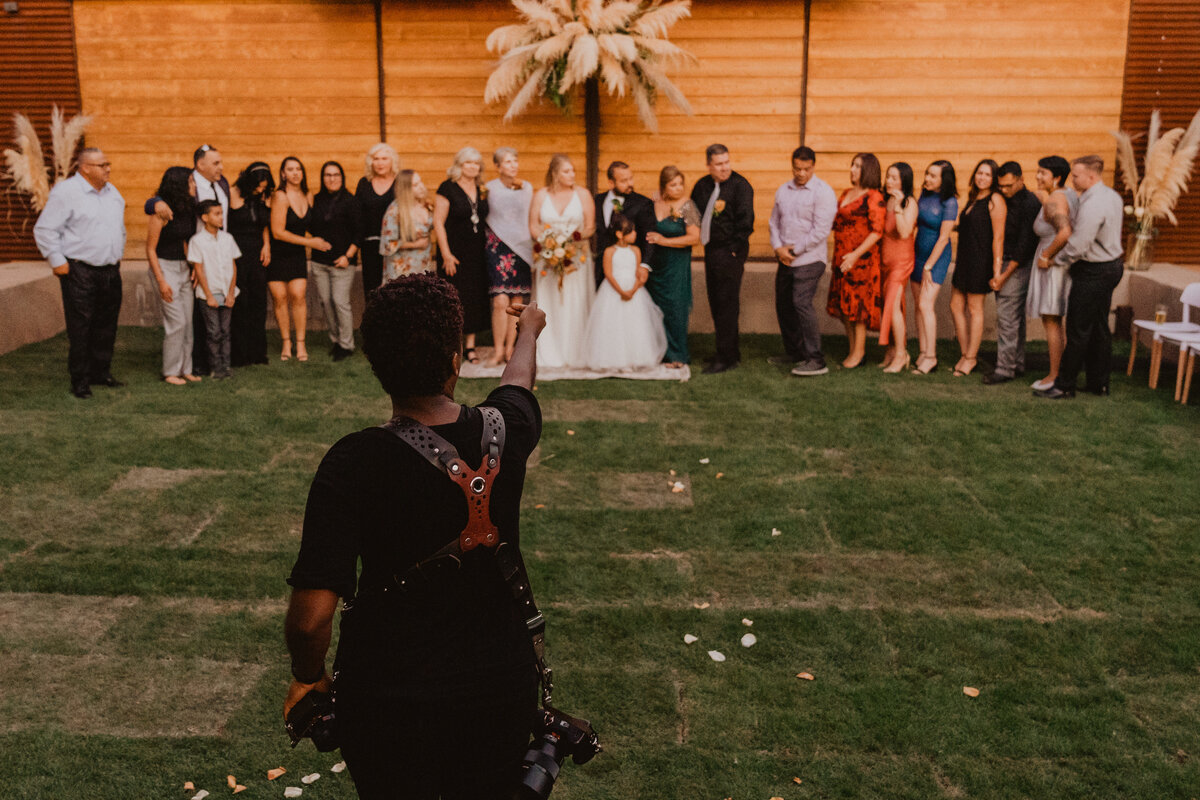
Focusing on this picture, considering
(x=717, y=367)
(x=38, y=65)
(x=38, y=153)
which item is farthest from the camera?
(x=38, y=65)

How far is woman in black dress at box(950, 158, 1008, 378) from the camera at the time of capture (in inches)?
385

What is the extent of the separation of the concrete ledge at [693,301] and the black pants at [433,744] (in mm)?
9560

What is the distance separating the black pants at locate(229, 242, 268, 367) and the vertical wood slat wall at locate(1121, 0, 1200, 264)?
29.5 feet

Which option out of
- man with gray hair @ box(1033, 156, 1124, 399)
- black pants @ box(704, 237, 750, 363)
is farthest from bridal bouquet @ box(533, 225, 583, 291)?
man with gray hair @ box(1033, 156, 1124, 399)

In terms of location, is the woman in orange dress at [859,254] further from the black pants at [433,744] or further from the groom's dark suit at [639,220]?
the black pants at [433,744]

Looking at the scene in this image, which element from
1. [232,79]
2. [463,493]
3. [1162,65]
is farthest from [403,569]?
[1162,65]

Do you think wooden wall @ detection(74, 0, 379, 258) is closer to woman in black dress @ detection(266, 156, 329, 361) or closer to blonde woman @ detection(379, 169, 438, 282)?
woman in black dress @ detection(266, 156, 329, 361)

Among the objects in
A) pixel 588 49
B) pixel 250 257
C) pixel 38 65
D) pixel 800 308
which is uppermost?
pixel 588 49

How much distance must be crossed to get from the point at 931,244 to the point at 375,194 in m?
5.07

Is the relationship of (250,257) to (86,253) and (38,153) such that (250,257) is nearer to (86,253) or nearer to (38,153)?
(86,253)

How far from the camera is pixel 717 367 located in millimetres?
10438

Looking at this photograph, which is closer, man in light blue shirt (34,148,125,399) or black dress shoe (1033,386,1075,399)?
man in light blue shirt (34,148,125,399)

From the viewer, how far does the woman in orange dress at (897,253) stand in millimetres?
9992

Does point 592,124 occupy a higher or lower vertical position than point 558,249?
higher
